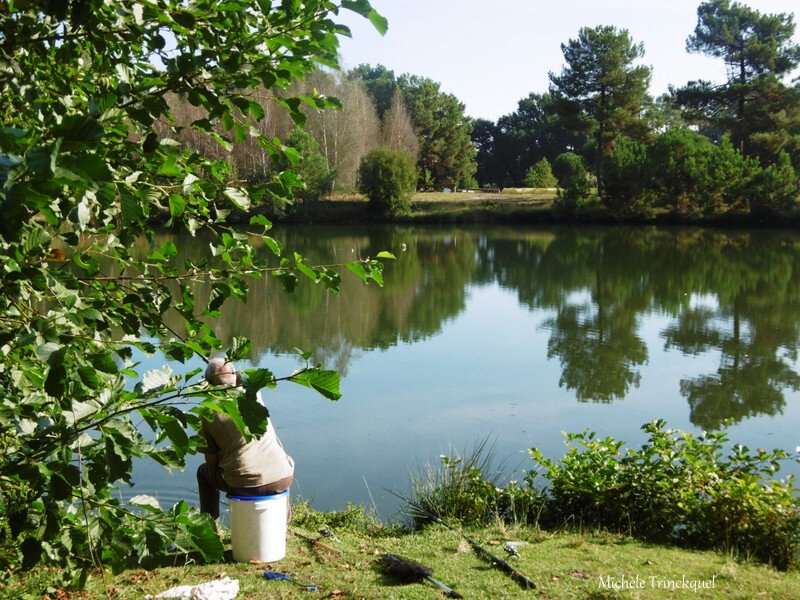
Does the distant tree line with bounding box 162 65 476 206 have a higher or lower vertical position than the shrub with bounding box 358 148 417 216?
higher

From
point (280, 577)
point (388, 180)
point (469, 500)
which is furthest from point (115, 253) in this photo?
point (388, 180)

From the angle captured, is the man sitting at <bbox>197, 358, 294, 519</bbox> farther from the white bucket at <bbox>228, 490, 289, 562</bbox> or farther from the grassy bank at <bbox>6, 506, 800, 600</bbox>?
the grassy bank at <bbox>6, 506, 800, 600</bbox>

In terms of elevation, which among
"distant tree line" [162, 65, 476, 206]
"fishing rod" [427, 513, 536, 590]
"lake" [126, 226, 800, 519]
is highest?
"distant tree line" [162, 65, 476, 206]

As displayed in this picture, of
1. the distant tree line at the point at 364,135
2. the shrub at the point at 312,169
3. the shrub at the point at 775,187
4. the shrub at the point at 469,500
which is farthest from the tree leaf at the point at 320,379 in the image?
the shrub at the point at 312,169

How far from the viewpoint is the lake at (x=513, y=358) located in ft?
27.9

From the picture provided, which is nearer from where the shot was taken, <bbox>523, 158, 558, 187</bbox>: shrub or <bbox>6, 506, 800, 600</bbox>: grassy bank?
<bbox>6, 506, 800, 600</bbox>: grassy bank

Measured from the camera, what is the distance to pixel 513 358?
1342 centimetres

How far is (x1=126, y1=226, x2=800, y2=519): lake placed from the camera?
8.49 metres

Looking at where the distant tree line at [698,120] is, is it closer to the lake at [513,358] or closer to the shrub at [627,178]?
the shrub at [627,178]

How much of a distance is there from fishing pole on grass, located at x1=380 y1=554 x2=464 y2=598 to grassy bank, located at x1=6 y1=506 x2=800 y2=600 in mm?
57

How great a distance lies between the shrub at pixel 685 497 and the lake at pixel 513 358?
41cm

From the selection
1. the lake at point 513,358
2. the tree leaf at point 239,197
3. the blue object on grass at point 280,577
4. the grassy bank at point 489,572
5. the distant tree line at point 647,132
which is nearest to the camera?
the tree leaf at point 239,197

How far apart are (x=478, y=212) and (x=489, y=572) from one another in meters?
45.0

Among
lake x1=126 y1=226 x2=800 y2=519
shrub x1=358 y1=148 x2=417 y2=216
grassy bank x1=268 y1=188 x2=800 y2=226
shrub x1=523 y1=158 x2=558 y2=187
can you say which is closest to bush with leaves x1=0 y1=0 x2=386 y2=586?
lake x1=126 y1=226 x2=800 y2=519
